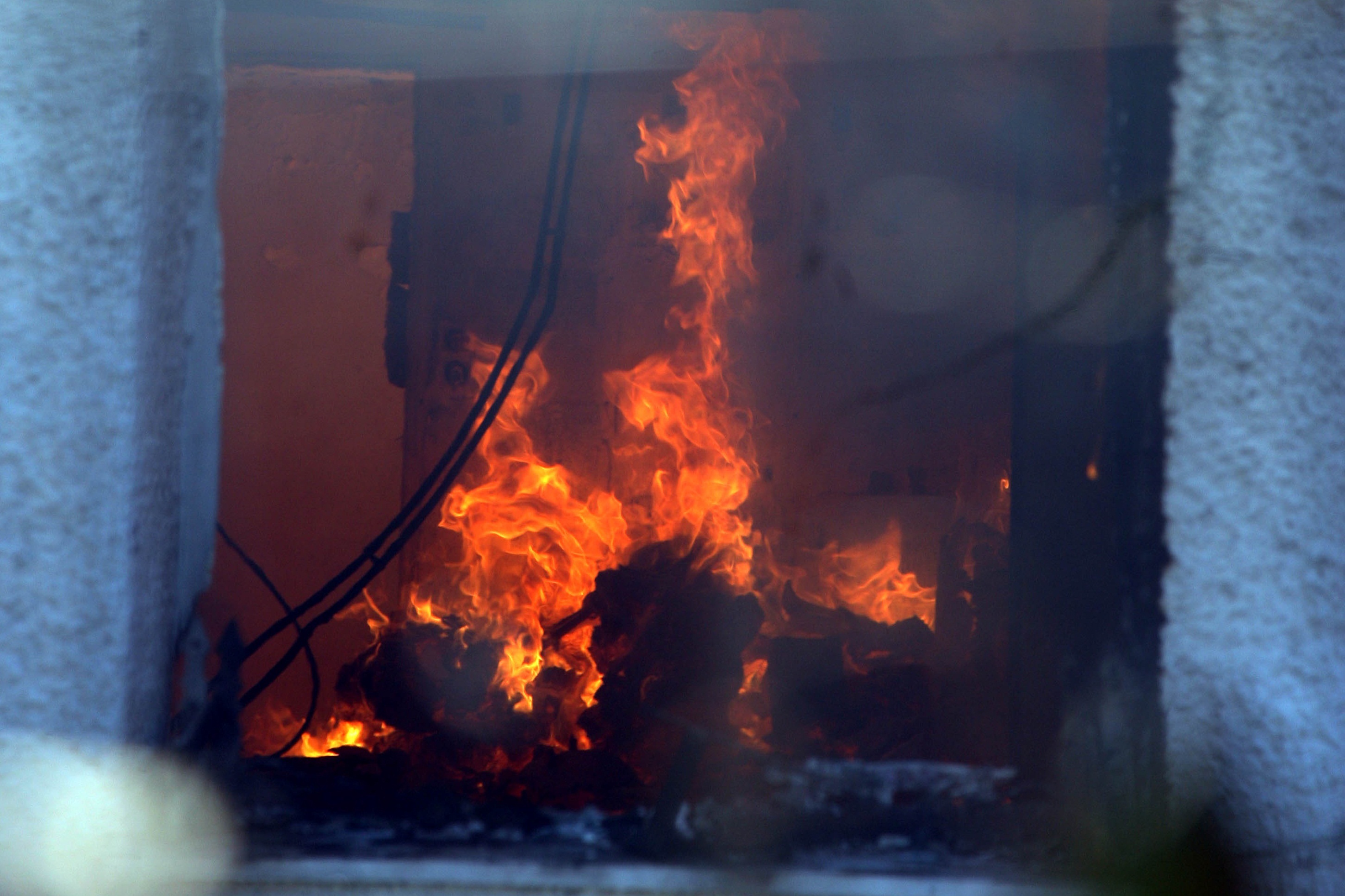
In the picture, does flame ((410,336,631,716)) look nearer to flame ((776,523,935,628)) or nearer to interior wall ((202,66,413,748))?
interior wall ((202,66,413,748))

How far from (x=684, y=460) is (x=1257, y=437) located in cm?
220

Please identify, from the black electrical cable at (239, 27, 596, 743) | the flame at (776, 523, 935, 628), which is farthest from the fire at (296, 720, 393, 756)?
the flame at (776, 523, 935, 628)

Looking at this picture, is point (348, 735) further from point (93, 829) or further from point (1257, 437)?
point (1257, 437)

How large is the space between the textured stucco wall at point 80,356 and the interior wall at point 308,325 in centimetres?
246

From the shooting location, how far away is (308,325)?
3709 mm

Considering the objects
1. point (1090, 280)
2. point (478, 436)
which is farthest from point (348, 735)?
point (1090, 280)

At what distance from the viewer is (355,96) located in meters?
3.70

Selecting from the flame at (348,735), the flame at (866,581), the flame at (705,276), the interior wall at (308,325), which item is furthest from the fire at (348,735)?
the flame at (866,581)

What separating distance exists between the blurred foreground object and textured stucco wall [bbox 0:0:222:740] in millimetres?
39

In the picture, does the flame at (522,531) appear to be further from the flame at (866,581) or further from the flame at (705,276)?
the flame at (866,581)

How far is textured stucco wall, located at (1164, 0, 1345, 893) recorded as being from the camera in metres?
1.14

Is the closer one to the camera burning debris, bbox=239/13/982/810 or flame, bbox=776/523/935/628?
burning debris, bbox=239/13/982/810

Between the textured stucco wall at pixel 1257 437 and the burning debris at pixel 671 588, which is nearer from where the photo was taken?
the textured stucco wall at pixel 1257 437

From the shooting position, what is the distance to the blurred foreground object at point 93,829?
1137mm
